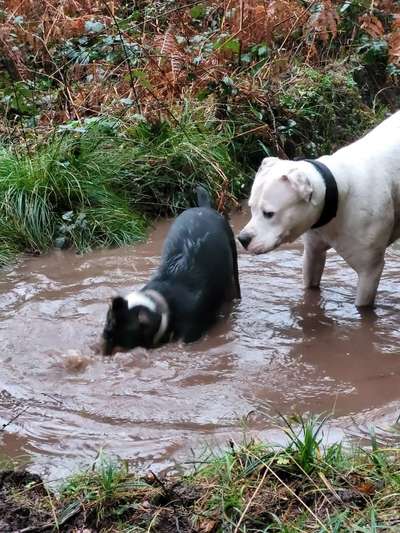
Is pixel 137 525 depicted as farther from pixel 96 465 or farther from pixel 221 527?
pixel 96 465

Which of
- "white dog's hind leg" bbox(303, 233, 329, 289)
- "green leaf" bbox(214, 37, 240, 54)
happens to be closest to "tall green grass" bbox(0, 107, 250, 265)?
"green leaf" bbox(214, 37, 240, 54)

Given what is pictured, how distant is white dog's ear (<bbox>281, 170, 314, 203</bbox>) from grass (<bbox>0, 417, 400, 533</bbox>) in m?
2.02

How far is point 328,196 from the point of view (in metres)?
5.05

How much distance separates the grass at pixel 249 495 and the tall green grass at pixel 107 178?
3.75 meters

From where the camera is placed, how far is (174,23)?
938cm

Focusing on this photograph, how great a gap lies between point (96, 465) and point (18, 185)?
12.9 ft

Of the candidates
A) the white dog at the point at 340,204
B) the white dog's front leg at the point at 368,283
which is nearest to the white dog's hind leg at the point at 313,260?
the white dog at the point at 340,204

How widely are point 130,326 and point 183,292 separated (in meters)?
0.51

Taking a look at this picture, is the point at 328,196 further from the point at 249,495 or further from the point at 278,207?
the point at 249,495

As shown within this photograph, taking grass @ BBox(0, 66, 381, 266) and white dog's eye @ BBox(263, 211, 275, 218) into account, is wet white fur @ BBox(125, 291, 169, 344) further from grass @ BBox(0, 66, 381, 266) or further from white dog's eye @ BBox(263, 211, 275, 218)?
grass @ BBox(0, 66, 381, 266)

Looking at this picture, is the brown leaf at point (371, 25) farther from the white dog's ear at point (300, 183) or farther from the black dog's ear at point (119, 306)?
the black dog's ear at point (119, 306)

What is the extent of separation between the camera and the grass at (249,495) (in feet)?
9.34

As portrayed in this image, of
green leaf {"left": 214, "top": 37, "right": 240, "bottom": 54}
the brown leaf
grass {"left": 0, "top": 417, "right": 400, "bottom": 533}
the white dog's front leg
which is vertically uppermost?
the brown leaf

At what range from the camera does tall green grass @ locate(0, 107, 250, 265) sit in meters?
6.88
